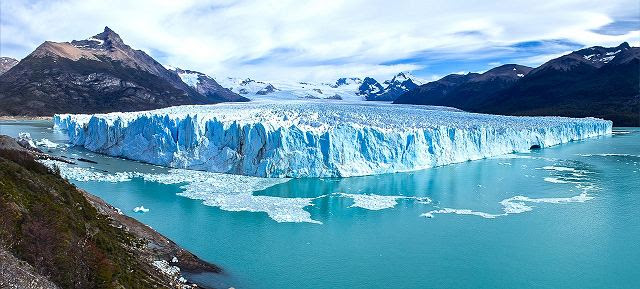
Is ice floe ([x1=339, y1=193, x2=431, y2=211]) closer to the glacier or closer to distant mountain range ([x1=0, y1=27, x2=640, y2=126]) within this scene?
the glacier

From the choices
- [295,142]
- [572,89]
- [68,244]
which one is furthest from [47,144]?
[572,89]

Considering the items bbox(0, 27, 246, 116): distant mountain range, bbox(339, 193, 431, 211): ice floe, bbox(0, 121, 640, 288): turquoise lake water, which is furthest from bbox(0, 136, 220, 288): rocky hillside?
bbox(0, 27, 246, 116): distant mountain range

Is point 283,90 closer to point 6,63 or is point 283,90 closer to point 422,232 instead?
point 6,63

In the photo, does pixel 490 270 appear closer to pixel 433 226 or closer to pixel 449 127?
pixel 433 226

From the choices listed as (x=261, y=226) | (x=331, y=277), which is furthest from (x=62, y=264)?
(x=261, y=226)

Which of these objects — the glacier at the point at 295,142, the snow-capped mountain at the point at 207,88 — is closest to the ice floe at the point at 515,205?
the glacier at the point at 295,142

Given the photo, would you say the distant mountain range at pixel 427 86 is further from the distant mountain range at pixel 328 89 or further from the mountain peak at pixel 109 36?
the distant mountain range at pixel 328 89
